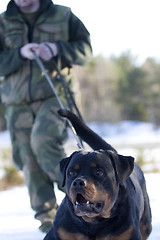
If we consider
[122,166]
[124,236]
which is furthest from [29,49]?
[124,236]

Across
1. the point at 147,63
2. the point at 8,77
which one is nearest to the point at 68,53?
the point at 8,77

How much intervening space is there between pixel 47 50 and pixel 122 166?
5.53 ft

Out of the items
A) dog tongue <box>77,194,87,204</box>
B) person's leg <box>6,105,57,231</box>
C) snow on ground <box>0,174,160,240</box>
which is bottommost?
snow on ground <box>0,174,160,240</box>

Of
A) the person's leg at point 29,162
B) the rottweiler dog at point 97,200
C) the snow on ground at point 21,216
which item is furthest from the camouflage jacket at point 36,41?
the rottweiler dog at point 97,200

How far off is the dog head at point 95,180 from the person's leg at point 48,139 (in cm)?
136

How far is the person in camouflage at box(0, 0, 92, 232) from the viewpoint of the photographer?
3.83 metres

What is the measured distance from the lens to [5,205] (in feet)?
17.4

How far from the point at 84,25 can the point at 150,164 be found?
677 centimetres

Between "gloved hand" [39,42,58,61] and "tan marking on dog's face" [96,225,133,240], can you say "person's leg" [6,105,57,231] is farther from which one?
"tan marking on dog's face" [96,225,133,240]

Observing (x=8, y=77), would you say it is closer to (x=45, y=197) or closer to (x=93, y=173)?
(x=45, y=197)

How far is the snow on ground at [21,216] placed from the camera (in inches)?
142

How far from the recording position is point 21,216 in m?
4.54

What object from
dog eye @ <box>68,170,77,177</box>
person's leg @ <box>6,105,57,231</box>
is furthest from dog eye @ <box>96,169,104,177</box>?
person's leg @ <box>6,105,57,231</box>

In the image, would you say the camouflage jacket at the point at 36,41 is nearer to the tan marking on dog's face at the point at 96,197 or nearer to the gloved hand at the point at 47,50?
the gloved hand at the point at 47,50
